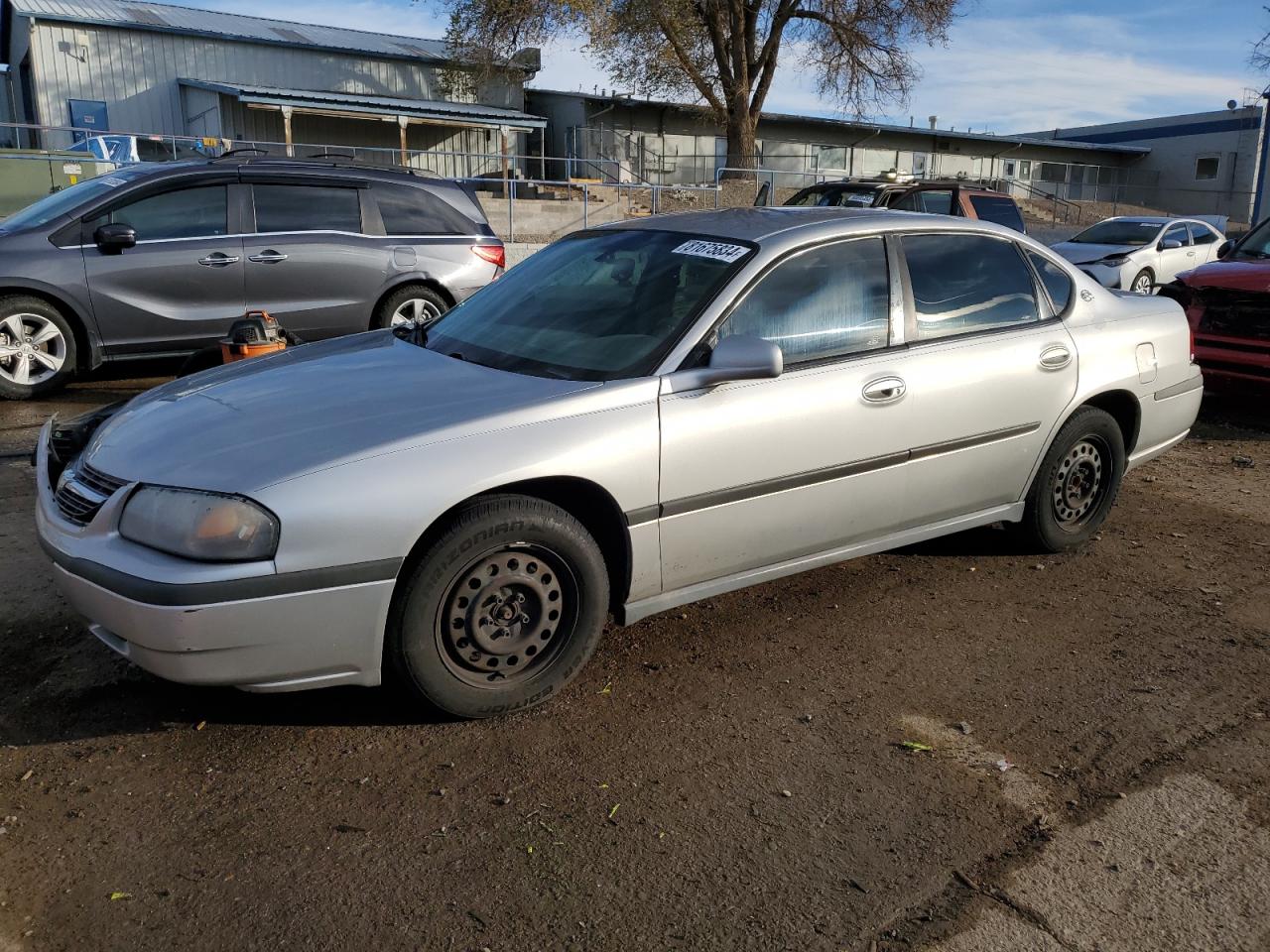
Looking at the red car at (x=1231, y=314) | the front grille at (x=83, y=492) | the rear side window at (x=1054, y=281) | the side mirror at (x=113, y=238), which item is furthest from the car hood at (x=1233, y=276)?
the side mirror at (x=113, y=238)

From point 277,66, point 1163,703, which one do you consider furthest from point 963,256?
point 277,66

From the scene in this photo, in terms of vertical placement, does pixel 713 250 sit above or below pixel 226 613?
above

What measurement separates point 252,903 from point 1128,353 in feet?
14.2

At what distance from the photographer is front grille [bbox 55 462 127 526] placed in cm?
309

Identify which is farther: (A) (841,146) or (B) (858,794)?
(A) (841,146)

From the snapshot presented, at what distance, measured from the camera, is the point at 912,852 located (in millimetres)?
2711

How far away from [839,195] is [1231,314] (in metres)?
6.52

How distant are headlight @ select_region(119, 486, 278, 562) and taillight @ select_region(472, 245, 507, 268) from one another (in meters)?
6.24

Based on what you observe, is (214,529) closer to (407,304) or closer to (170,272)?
(170,272)

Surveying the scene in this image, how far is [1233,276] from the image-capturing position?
8.08 m

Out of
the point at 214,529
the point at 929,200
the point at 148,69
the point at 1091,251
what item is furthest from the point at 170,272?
the point at 148,69

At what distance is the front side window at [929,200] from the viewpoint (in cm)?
1322

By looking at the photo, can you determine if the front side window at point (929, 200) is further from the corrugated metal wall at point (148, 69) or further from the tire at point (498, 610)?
the corrugated metal wall at point (148, 69)

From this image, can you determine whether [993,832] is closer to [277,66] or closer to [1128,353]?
[1128,353]
